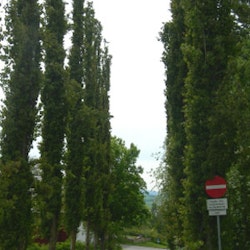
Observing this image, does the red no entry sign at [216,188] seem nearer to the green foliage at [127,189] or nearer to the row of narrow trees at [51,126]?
the row of narrow trees at [51,126]

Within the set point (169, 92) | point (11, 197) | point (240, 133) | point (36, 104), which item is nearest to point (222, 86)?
point (240, 133)

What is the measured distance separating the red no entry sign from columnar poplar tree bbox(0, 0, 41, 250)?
18.5 feet

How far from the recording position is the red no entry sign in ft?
29.6

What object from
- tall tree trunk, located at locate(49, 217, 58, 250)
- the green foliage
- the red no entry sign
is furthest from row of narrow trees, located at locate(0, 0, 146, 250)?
the red no entry sign

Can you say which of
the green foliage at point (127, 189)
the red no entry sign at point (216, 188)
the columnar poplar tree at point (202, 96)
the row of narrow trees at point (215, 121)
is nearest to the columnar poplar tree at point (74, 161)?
the columnar poplar tree at point (202, 96)

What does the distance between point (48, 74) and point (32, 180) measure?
646 cm

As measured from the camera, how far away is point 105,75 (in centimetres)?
2864

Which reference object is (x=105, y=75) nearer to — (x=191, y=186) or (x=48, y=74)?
(x=48, y=74)

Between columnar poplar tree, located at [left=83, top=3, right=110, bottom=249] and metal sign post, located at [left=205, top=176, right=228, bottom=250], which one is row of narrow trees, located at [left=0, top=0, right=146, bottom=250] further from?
metal sign post, located at [left=205, top=176, right=228, bottom=250]

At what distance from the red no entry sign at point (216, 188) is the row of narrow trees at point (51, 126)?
5.17 meters

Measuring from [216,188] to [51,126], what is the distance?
9589 millimetres

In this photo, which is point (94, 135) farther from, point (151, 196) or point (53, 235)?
point (53, 235)

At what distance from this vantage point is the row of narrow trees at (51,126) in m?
12.3

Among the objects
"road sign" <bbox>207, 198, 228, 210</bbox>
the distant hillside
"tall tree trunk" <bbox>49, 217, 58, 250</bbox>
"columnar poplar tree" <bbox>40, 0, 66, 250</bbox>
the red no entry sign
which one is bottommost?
"tall tree trunk" <bbox>49, 217, 58, 250</bbox>
